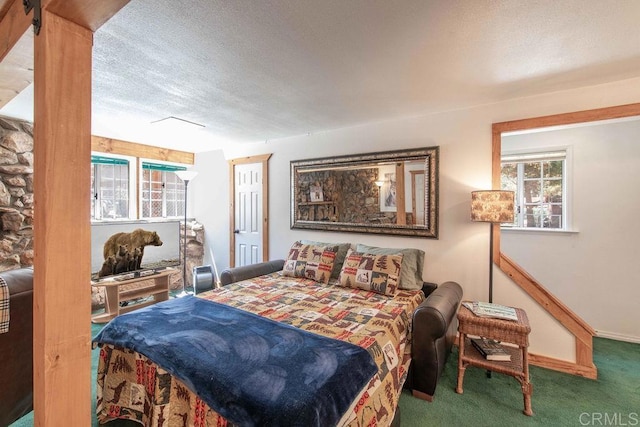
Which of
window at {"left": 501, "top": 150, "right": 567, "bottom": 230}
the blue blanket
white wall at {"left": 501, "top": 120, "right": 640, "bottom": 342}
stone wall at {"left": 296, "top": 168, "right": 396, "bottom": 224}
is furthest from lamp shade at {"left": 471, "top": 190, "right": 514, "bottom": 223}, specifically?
the blue blanket

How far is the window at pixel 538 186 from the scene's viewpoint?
3.32 metres

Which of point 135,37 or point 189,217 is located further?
point 189,217

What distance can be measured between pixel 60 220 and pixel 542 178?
4.46m

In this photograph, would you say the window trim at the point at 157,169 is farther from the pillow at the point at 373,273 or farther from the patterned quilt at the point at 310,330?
the pillow at the point at 373,273

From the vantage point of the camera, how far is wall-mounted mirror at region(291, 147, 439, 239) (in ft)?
9.81

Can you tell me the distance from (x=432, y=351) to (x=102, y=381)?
2.19 meters

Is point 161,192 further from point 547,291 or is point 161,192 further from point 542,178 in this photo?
point 542,178

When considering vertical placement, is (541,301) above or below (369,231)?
below

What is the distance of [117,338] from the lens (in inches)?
68.4

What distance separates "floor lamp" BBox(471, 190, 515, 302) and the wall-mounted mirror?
1.59 feet

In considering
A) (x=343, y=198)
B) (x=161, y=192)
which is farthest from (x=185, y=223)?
(x=343, y=198)

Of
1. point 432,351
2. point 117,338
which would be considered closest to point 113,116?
point 117,338

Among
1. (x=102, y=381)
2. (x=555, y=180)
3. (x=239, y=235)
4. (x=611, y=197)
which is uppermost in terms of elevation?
(x=555, y=180)

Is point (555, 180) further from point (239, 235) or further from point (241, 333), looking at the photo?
point (239, 235)
